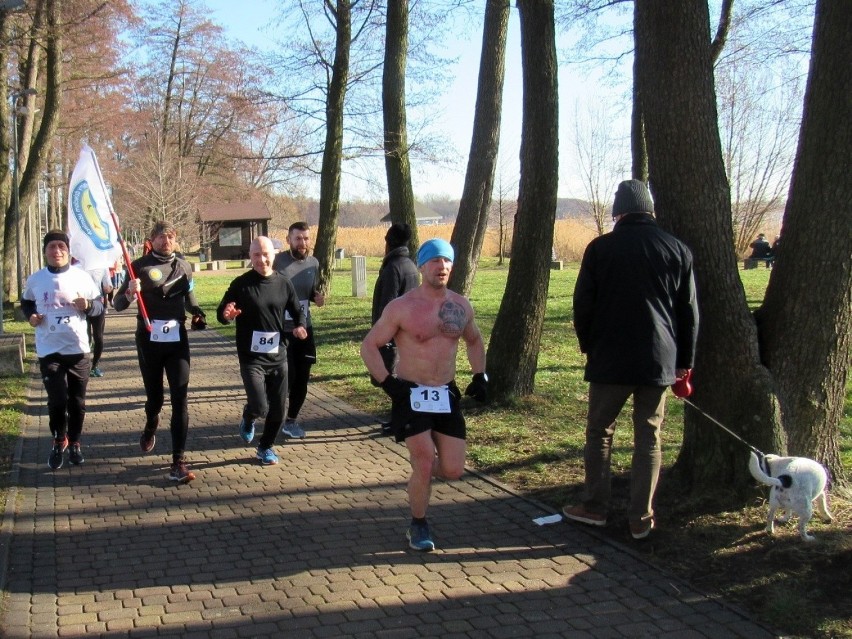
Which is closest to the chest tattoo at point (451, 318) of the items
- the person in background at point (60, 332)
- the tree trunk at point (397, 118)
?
the person in background at point (60, 332)

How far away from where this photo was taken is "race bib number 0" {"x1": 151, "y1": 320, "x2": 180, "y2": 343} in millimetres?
7184

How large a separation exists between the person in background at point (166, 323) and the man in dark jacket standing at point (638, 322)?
11.0ft

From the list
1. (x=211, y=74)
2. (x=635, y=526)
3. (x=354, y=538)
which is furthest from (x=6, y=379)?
(x=211, y=74)

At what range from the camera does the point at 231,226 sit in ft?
199

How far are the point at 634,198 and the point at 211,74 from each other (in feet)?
170

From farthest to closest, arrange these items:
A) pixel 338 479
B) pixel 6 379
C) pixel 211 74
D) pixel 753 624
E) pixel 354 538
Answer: pixel 211 74
pixel 6 379
pixel 338 479
pixel 354 538
pixel 753 624

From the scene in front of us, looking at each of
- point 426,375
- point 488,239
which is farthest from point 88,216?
point 488,239

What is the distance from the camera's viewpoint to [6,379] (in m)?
12.9

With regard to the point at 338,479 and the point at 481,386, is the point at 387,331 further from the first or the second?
the point at 338,479

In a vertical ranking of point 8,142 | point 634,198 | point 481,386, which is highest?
point 8,142

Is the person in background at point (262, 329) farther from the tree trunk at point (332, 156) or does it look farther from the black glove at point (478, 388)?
the tree trunk at point (332, 156)

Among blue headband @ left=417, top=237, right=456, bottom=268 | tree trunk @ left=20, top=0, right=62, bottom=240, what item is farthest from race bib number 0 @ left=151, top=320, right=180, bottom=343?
tree trunk @ left=20, top=0, right=62, bottom=240

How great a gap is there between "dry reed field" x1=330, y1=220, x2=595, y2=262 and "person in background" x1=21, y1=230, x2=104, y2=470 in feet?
84.9

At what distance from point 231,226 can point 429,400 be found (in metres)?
57.0
